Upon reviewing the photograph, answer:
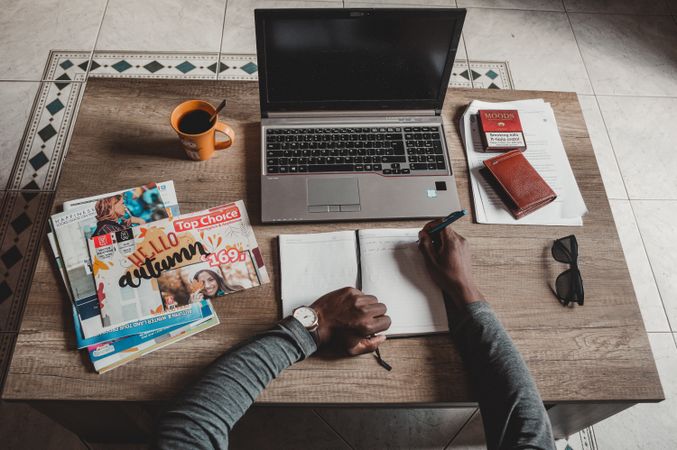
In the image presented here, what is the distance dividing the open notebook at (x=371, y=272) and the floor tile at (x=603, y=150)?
130 centimetres

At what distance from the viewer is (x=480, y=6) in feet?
7.45

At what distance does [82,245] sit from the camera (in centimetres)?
90

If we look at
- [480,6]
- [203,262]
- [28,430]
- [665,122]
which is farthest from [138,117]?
[665,122]

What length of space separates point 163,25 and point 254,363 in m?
1.91

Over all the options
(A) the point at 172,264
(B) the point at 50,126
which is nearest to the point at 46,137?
(B) the point at 50,126

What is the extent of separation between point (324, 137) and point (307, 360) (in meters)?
0.49

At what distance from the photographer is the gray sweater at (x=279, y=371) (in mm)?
722

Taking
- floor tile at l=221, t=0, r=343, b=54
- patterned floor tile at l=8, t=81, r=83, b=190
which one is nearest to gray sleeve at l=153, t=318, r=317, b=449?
patterned floor tile at l=8, t=81, r=83, b=190

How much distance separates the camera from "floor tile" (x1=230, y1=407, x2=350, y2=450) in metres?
1.34

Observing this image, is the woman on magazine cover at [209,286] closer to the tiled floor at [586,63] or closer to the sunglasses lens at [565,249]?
the sunglasses lens at [565,249]

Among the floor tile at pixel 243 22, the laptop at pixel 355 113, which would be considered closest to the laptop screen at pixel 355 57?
the laptop at pixel 355 113

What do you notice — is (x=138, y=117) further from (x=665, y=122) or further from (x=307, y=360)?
(x=665, y=122)

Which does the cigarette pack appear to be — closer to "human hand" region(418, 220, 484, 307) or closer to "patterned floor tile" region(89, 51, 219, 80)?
"human hand" region(418, 220, 484, 307)

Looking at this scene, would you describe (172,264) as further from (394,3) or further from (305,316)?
(394,3)
